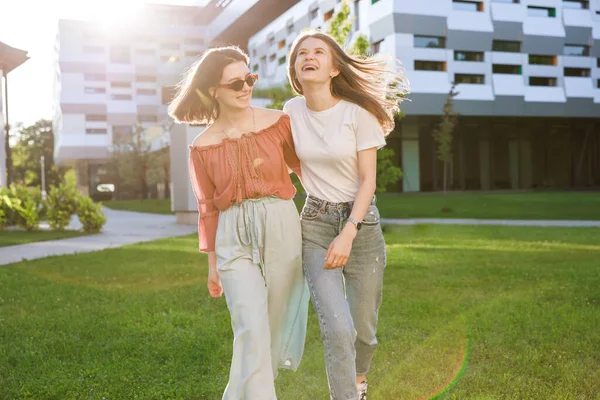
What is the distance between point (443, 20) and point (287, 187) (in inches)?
1244

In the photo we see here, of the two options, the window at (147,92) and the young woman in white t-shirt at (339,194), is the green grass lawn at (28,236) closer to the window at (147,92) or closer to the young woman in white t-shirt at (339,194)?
the young woman in white t-shirt at (339,194)

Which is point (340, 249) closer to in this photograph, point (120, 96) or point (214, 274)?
point (214, 274)

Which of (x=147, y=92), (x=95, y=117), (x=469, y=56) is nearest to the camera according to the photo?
(x=469, y=56)

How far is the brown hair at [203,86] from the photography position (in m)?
3.51

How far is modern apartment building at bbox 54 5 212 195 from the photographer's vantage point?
63.4 meters

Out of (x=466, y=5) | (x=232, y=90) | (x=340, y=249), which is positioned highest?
(x=466, y=5)

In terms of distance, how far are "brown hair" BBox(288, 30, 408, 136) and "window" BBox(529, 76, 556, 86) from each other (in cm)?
3414

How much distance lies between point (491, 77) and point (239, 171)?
33.3m

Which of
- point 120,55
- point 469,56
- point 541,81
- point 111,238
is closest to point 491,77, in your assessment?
point 469,56

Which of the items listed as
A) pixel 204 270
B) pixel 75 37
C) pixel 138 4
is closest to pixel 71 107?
pixel 75 37

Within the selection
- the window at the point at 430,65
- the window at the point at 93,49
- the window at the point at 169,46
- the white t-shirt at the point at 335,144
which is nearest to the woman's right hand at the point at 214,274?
the white t-shirt at the point at 335,144

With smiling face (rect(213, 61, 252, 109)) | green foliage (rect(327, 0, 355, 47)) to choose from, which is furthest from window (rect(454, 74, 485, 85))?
smiling face (rect(213, 61, 252, 109))

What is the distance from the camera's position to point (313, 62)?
3496 mm

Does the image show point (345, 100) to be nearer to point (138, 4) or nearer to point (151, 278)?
point (151, 278)
